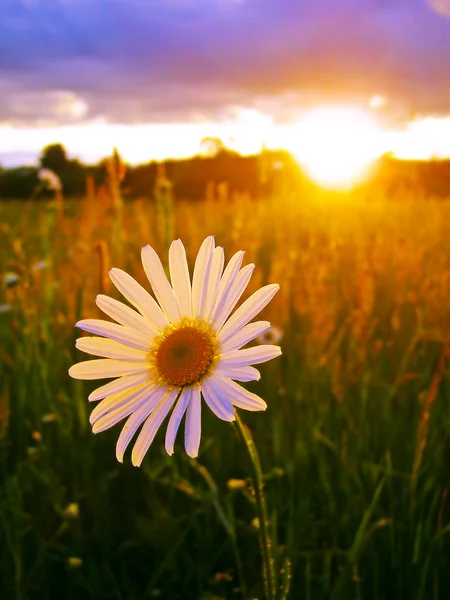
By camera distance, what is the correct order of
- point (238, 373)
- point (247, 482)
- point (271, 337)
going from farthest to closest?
point (271, 337)
point (247, 482)
point (238, 373)

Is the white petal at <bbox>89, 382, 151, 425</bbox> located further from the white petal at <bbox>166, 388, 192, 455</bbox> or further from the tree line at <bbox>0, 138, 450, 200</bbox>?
the tree line at <bbox>0, 138, 450, 200</bbox>

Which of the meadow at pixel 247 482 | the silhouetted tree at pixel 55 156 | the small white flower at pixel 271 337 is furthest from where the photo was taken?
the silhouetted tree at pixel 55 156

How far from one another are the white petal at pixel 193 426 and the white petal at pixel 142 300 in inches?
4.3

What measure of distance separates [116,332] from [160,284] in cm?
7

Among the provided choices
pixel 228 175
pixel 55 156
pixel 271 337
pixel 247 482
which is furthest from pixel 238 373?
pixel 55 156

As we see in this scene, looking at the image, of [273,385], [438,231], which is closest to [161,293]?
[273,385]

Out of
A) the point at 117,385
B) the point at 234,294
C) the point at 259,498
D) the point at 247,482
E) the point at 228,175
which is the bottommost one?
the point at 247,482

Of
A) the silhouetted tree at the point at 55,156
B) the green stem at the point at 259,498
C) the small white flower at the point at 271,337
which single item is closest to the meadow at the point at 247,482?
the small white flower at the point at 271,337

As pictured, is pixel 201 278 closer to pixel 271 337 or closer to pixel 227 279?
pixel 227 279

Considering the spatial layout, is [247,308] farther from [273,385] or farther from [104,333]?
[273,385]

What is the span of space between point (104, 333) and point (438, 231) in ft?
10.5

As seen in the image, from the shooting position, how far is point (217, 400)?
61 cm

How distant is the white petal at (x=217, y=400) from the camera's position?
585mm

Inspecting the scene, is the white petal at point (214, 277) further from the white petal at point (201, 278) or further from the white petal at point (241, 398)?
the white petal at point (241, 398)
